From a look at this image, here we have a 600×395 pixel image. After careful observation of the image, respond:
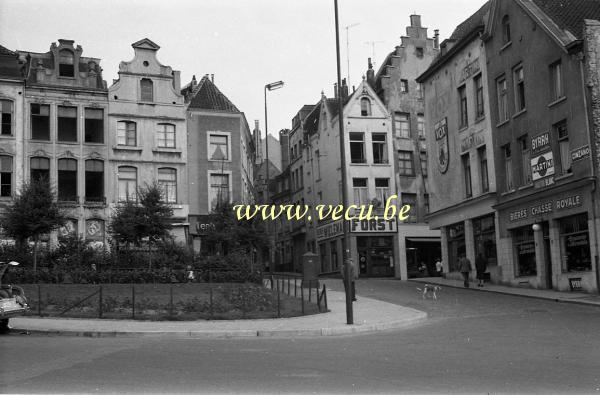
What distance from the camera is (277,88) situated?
40531 mm

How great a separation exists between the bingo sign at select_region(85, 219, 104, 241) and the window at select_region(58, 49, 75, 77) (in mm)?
9164

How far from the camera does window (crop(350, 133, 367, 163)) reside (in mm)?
51178

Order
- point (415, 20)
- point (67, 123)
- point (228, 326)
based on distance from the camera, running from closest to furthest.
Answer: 1. point (228, 326)
2. point (67, 123)
3. point (415, 20)

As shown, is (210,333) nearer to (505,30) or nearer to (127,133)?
(505,30)

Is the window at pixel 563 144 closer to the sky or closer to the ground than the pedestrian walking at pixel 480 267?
closer to the sky

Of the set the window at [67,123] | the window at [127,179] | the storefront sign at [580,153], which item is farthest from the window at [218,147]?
the storefront sign at [580,153]

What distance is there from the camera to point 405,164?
171 feet

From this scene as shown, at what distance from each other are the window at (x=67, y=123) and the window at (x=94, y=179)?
1889 mm

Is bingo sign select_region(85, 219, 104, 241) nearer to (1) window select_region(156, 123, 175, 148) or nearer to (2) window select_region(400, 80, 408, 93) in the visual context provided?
(1) window select_region(156, 123, 175, 148)

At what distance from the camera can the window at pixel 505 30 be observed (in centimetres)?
3272

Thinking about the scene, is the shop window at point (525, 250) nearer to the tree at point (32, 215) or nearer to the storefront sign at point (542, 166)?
the storefront sign at point (542, 166)

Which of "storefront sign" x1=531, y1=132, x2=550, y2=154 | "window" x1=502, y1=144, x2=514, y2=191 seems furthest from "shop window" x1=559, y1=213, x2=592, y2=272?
"window" x1=502, y1=144, x2=514, y2=191

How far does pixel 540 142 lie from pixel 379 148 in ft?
75.2

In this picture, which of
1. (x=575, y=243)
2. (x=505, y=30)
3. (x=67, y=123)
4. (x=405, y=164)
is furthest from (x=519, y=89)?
(x=67, y=123)
